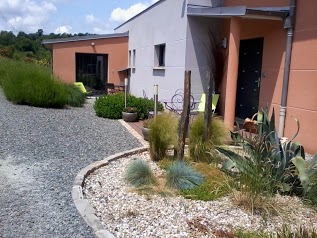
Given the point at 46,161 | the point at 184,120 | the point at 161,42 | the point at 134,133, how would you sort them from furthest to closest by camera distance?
the point at 161,42
the point at 134,133
the point at 46,161
the point at 184,120

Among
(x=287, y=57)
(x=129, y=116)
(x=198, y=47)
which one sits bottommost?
(x=129, y=116)

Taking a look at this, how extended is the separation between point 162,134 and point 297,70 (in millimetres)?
3283

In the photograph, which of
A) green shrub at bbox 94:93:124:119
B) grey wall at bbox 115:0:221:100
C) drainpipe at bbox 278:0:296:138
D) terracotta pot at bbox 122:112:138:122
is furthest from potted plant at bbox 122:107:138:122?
drainpipe at bbox 278:0:296:138

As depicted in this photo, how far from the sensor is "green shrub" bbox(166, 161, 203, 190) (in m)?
4.21

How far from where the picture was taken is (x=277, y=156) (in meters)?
4.06

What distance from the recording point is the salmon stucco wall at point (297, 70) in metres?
6.18

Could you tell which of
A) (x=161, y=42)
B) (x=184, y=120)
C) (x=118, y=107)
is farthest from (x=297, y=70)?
(x=161, y=42)

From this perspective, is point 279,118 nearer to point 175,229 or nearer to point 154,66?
point 175,229

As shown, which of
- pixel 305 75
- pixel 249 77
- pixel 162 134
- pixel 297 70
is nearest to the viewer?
pixel 162 134

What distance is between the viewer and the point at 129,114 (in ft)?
32.2

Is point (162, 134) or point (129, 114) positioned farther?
point (129, 114)

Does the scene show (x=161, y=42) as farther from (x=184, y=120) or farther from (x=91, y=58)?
(x=91, y=58)

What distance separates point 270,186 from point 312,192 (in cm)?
52

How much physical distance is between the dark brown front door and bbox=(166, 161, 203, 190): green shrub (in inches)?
180
